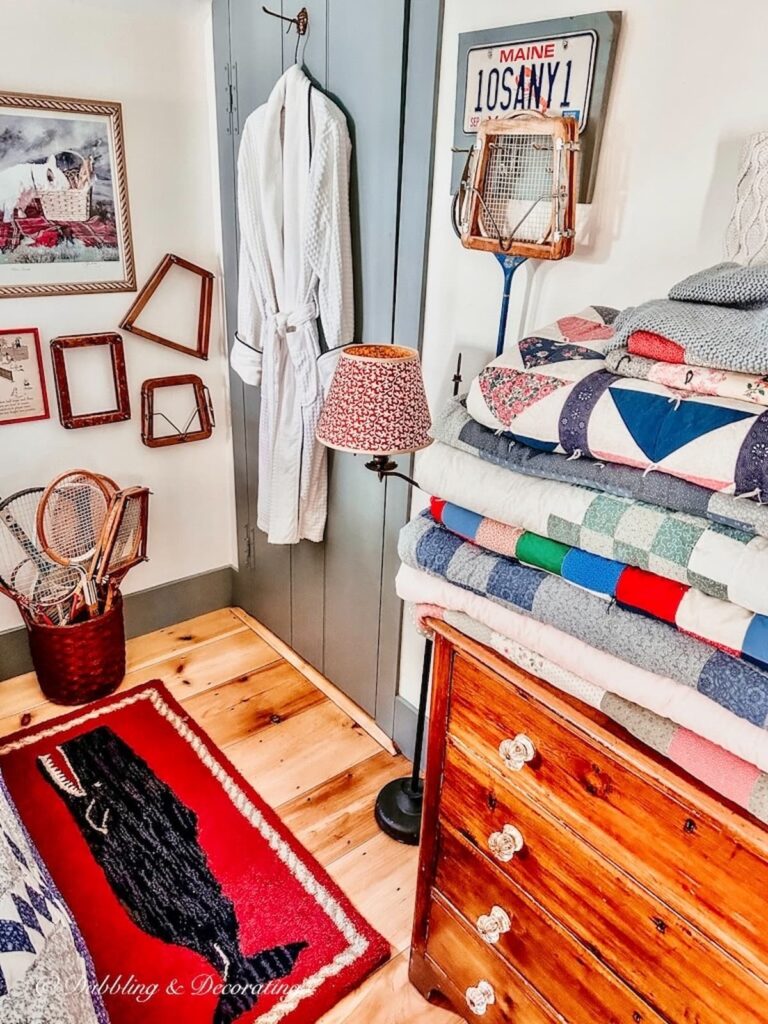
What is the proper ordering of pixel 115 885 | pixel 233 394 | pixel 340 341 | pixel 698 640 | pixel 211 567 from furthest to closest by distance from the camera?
pixel 211 567 → pixel 233 394 → pixel 340 341 → pixel 115 885 → pixel 698 640

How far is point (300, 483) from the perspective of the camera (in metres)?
2.20

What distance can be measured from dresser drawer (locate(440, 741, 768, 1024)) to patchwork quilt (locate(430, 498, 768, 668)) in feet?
1.30

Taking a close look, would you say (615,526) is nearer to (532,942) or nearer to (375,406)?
(375,406)

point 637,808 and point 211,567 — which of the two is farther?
point 211,567

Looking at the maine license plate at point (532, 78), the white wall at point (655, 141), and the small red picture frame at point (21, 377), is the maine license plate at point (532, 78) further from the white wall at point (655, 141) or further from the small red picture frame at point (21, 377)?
the small red picture frame at point (21, 377)

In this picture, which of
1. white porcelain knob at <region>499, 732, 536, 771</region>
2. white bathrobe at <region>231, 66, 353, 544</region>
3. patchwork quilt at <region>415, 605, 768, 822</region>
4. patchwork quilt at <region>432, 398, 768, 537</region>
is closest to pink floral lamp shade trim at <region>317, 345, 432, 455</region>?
patchwork quilt at <region>432, 398, 768, 537</region>

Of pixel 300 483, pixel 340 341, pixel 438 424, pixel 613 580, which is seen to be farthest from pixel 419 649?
pixel 613 580

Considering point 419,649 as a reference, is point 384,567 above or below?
above

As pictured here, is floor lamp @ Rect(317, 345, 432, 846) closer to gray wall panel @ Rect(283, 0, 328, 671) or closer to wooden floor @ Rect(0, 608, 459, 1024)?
gray wall panel @ Rect(283, 0, 328, 671)

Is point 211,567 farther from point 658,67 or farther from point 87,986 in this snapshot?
point 658,67

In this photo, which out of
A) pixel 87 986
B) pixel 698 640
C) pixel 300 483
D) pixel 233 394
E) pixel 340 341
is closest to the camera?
pixel 698 640

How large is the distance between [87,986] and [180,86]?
2.36 metres

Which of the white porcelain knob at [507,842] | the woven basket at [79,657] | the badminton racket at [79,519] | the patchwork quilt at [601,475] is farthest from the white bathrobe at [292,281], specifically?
the white porcelain knob at [507,842]

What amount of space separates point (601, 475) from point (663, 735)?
328 millimetres
